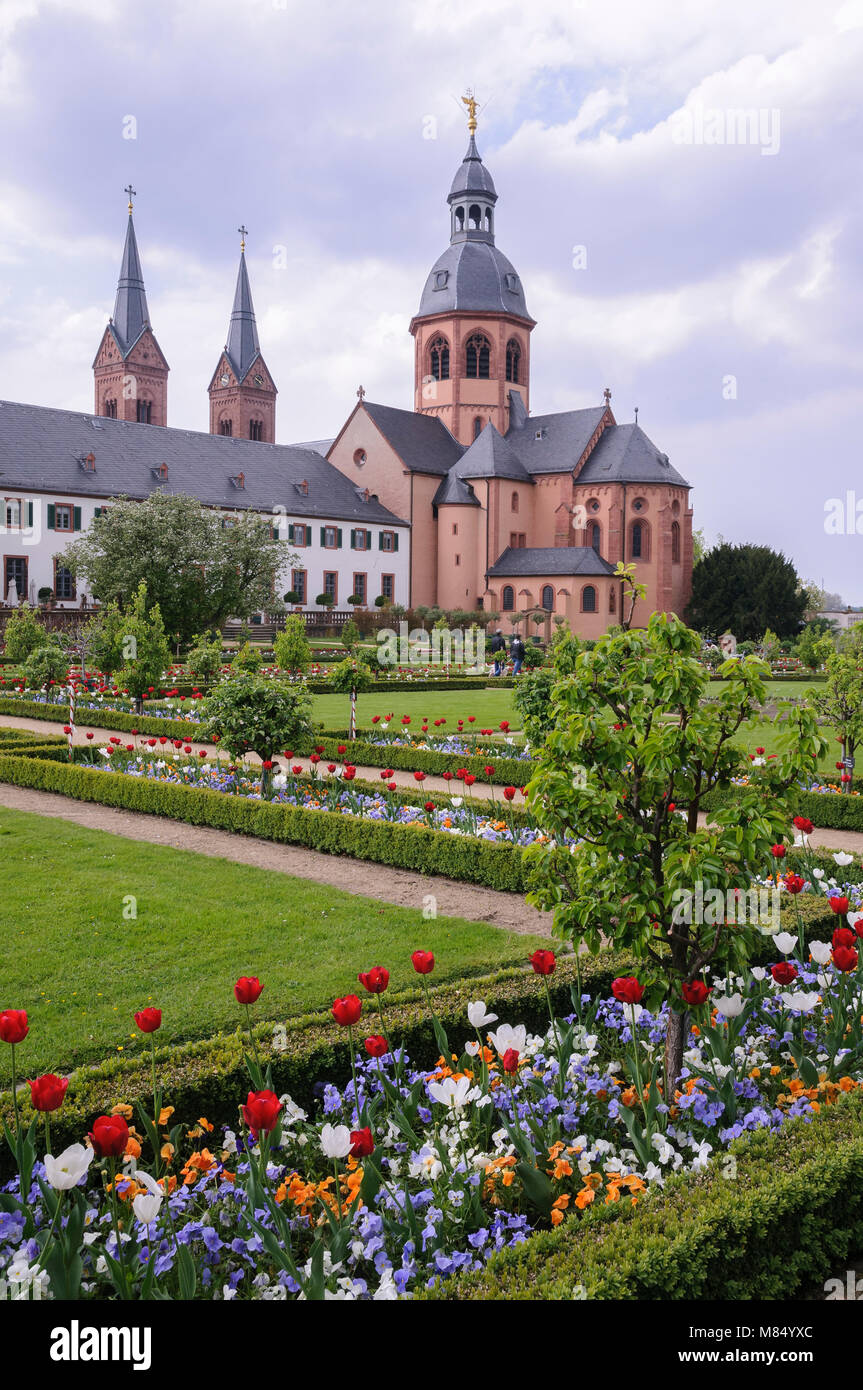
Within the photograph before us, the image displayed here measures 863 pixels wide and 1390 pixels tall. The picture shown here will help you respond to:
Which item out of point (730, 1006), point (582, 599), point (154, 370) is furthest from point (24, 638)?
point (154, 370)

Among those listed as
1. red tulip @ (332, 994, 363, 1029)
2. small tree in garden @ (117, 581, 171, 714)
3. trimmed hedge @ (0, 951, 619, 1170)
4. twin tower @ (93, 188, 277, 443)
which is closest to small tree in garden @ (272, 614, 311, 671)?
small tree in garden @ (117, 581, 171, 714)

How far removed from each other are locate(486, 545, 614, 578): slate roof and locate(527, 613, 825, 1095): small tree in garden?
48971 millimetres

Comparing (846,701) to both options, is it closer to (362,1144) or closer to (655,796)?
(655,796)

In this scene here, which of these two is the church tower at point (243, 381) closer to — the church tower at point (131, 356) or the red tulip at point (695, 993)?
the church tower at point (131, 356)

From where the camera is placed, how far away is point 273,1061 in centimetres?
454

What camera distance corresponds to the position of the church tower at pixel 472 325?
6038cm

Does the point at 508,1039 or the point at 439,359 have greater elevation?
the point at 439,359

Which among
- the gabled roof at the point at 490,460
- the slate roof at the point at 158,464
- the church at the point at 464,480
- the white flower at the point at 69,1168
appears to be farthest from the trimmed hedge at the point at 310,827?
the gabled roof at the point at 490,460

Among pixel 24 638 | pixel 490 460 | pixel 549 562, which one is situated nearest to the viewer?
pixel 24 638

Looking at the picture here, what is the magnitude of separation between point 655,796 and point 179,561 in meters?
30.9

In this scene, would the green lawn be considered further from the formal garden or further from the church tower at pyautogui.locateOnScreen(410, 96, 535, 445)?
the church tower at pyautogui.locateOnScreen(410, 96, 535, 445)

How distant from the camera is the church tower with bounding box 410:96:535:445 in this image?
60.4m

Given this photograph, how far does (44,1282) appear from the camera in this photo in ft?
10.1
